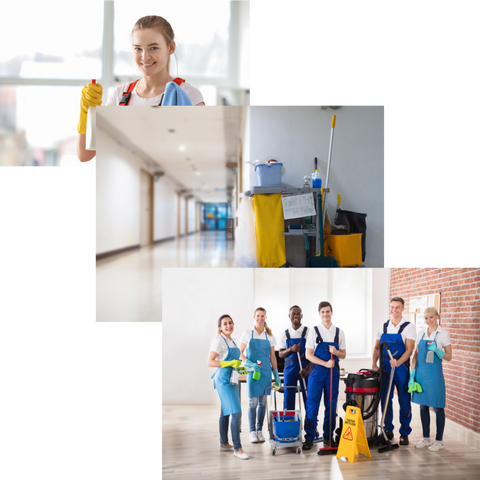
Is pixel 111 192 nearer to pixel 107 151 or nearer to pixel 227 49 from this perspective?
pixel 107 151

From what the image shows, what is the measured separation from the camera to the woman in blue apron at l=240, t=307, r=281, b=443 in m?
2.83

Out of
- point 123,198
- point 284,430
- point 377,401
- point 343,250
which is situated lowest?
point 284,430

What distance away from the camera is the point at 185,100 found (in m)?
2.29

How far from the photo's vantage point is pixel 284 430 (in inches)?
110

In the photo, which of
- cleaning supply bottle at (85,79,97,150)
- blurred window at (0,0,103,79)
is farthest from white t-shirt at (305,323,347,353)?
blurred window at (0,0,103,79)

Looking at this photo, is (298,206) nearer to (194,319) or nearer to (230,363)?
(194,319)

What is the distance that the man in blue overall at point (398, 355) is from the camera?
9.57 feet

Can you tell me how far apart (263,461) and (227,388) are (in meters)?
0.49

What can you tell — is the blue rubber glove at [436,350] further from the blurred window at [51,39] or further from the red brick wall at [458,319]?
the blurred window at [51,39]

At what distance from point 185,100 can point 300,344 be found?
1733 millimetres

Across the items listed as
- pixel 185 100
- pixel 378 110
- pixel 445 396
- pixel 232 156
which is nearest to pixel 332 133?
pixel 378 110

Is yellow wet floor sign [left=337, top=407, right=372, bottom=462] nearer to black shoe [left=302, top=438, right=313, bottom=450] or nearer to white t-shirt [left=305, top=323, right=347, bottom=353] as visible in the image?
black shoe [left=302, top=438, right=313, bottom=450]

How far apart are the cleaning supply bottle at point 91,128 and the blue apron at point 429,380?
2528mm

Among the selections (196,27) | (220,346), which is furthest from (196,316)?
(196,27)
